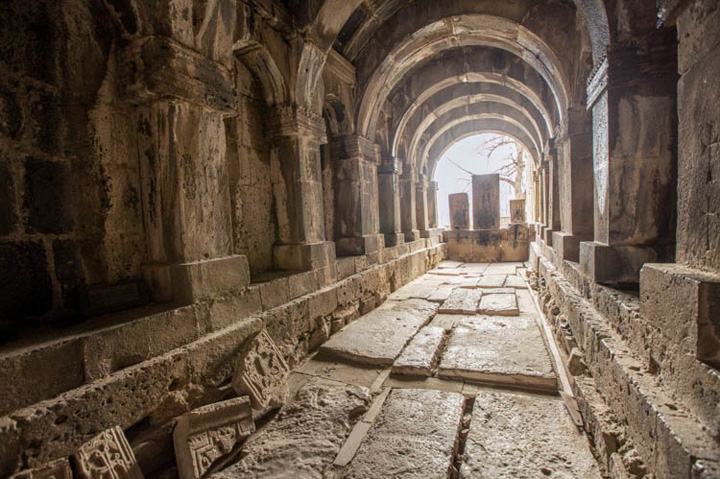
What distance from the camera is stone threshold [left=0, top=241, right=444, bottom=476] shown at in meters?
1.59

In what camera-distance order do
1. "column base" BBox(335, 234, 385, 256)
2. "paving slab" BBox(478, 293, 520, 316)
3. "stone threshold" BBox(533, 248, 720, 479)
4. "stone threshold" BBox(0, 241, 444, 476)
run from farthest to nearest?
"column base" BBox(335, 234, 385, 256) < "paving slab" BBox(478, 293, 520, 316) < "stone threshold" BBox(0, 241, 444, 476) < "stone threshold" BBox(533, 248, 720, 479)

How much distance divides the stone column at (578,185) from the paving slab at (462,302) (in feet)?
4.47

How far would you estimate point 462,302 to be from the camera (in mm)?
5113

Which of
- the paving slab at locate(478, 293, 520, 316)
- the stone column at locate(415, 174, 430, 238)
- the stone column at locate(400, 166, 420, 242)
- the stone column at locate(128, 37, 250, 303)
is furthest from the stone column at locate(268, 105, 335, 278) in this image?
the stone column at locate(415, 174, 430, 238)

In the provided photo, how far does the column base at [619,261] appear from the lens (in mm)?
2738

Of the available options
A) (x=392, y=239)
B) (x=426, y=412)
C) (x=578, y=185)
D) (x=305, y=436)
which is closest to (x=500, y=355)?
(x=426, y=412)

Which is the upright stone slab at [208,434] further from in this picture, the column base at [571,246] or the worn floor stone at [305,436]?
the column base at [571,246]

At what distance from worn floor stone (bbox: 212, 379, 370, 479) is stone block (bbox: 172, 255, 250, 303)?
1.03 metres

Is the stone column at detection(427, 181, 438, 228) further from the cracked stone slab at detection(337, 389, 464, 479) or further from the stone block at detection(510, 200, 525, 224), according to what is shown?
the cracked stone slab at detection(337, 389, 464, 479)

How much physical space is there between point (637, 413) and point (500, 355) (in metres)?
1.54

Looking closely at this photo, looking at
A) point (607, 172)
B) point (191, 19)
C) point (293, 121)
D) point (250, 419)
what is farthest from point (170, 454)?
point (607, 172)

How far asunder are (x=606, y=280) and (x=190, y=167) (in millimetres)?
3523

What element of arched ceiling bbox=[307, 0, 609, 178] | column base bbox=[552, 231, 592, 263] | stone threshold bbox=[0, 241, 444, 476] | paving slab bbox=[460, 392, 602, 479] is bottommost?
paving slab bbox=[460, 392, 602, 479]

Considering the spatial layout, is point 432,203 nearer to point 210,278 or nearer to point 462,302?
point 462,302
